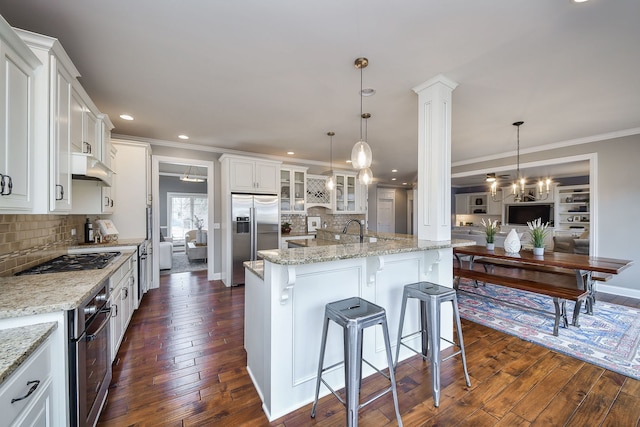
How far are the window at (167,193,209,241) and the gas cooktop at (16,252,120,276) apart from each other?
7.07m

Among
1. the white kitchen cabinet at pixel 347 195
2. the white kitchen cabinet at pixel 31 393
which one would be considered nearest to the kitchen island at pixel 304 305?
the white kitchen cabinet at pixel 31 393

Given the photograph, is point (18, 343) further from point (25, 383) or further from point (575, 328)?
point (575, 328)

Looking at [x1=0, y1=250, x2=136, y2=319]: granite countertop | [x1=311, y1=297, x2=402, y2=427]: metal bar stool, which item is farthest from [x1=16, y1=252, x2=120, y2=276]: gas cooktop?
[x1=311, y1=297, x2=402, y2=427]: metal bar stool

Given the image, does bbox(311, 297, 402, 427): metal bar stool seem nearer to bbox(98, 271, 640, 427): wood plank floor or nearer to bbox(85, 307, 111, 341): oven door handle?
bbox(98, 271, 640, 427): wood plank floor

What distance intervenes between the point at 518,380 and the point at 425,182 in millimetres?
1727

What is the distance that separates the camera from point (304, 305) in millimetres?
1763

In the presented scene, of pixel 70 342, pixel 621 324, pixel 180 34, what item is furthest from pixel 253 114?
pixel 621 324

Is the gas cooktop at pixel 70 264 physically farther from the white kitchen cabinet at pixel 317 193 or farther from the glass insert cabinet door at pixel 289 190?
the white kitchen cabinet at pixel 317 193

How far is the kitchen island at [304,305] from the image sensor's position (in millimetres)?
1625

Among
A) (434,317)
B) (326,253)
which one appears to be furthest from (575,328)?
(326,253)

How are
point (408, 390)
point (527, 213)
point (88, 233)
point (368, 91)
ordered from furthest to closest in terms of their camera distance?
point (527, 213), point (88, 233), point (368, 91), point (408, 390)

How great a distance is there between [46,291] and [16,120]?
0.89 m

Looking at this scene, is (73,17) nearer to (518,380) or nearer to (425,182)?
(425,182)

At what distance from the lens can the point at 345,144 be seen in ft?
15.3
